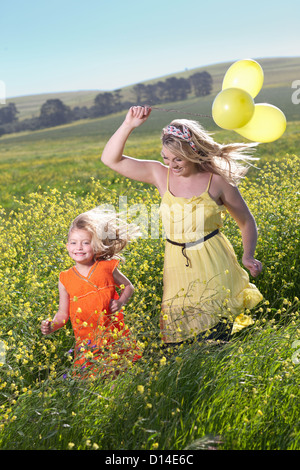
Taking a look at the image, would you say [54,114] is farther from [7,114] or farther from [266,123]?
[266,123]

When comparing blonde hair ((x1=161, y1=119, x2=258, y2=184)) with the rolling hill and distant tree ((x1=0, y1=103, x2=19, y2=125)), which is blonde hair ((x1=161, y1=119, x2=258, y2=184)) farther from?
distant tree ((x1=0, y1=103, x2=19, y2=125))

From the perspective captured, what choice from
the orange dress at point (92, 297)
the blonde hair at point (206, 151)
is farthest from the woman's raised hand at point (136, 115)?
the orange dress at point (92, 297)

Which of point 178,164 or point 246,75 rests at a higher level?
point 246,75

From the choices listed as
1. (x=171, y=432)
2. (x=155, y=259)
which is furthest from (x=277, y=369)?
(x=155, y=259)

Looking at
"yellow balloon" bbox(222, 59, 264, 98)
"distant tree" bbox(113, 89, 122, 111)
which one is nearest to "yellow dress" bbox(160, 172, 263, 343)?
"yellow balloon" bbox(222, 59, 264, 98)

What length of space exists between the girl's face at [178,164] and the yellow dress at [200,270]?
0.54ft

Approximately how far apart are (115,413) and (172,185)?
163cm

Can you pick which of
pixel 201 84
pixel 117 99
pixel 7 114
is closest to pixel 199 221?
pixel 117 99

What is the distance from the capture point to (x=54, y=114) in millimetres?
89250

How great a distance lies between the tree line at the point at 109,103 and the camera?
8619 centimetres

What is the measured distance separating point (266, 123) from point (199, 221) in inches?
31.5

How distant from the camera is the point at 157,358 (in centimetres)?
332

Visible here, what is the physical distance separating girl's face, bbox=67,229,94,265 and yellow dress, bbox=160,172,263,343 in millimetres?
538
